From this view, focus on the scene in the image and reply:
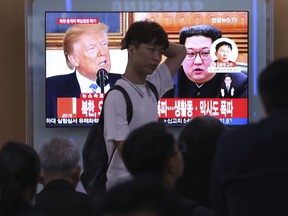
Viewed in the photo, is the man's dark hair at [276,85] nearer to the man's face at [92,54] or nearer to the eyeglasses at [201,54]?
the eyeglasses at [201,54]

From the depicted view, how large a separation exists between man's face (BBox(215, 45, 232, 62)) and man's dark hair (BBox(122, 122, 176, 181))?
14.8ft

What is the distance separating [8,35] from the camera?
24.4ft

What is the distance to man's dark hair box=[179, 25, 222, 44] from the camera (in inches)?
282

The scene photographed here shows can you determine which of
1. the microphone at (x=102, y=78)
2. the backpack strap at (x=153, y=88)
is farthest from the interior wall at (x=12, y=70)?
the backpack strap at (x=153, y=88)

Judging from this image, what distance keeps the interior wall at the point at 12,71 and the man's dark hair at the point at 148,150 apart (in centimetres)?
484

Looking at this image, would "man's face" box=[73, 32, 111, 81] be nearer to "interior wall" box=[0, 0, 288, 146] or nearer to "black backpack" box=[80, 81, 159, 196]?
"interior wall" box=[0, 0, 288, 146]

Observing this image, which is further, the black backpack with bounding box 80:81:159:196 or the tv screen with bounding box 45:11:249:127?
the tv screen with bounding box 45:11:249:127

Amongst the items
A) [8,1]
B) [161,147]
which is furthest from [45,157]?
[8,1]

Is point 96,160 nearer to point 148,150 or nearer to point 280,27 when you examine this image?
point 148,150

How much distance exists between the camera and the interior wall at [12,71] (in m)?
7.42

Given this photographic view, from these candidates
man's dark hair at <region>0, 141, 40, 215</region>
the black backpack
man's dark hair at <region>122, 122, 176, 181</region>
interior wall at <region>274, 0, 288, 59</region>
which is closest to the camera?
man's dark hair at <region>122, 122, 176, 181</region>

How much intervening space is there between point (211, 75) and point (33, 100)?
1661 millimetres

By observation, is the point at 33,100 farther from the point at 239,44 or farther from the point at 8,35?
the point at 239,44

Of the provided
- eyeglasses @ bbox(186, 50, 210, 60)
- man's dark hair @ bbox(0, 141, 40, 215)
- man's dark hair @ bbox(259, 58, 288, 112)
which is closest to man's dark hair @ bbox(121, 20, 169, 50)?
man's dark hair @ bbox(0, 141, 40, 215)
